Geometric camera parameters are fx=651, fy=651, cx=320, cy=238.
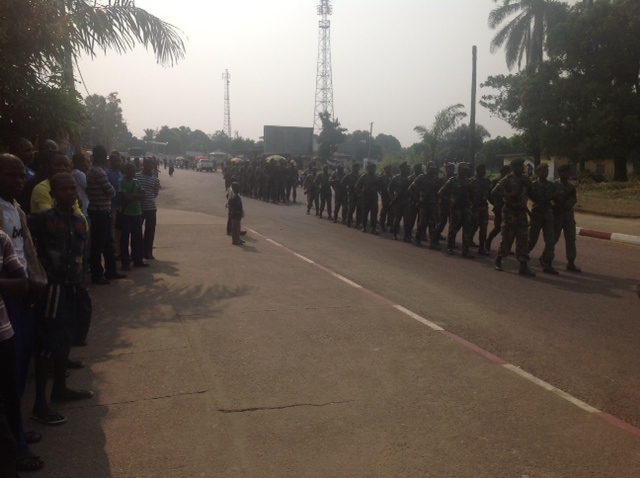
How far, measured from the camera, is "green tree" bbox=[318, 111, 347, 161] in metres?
67.6

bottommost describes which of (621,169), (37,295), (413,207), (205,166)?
(413,207)

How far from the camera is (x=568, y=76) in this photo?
32531 millimetres

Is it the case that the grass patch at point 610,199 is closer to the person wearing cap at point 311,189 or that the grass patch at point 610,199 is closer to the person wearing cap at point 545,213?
the person wearing cap at point 311,189

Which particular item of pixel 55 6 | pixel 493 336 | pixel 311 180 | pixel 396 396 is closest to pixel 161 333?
pixel 396 396

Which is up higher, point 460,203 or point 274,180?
point 274,180

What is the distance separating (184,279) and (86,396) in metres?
4.77

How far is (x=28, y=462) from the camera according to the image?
372cm

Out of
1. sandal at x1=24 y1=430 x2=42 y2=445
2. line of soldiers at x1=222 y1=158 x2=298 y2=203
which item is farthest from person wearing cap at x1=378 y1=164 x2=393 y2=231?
sandal at x1=24 y1=430 x2=42 y2=445

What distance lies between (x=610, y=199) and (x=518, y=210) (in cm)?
1702

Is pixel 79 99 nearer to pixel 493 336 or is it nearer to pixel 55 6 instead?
pixel 55 6

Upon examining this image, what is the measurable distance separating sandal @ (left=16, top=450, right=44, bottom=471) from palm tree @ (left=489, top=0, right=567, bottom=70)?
39.6 meters

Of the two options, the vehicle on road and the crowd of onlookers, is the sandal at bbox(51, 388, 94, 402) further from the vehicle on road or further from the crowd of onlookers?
the vehicle on road

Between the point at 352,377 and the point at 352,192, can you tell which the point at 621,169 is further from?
the point at 352,377

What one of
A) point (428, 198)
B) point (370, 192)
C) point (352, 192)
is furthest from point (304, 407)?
point (352, 192)
